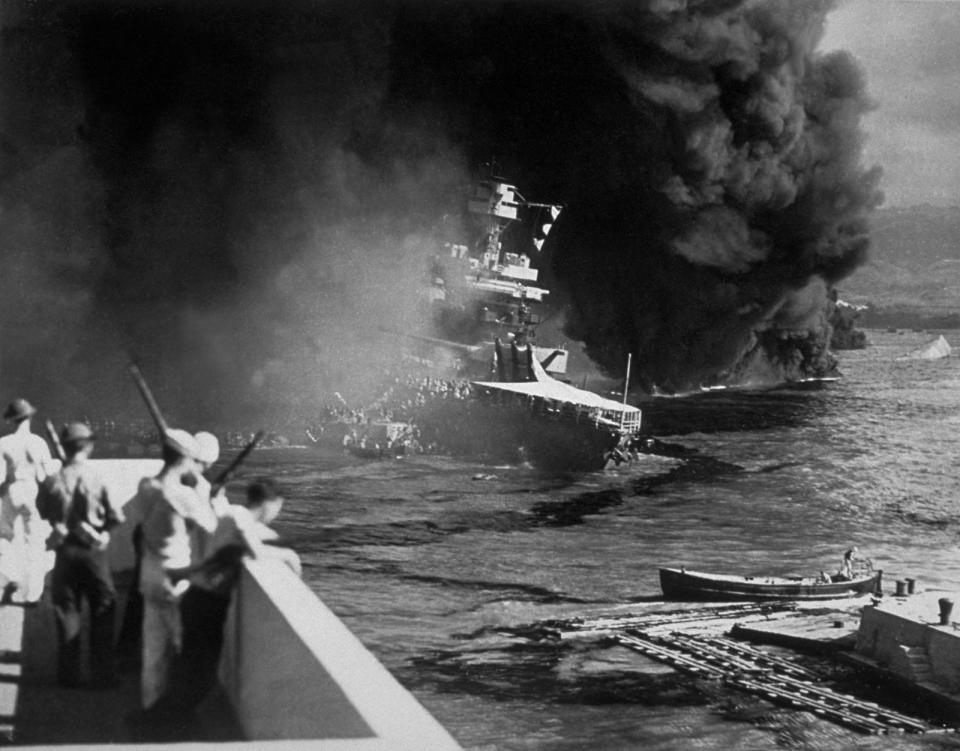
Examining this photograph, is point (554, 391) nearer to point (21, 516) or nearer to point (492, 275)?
point (492, 275)

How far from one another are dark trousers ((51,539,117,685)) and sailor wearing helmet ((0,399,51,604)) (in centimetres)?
43

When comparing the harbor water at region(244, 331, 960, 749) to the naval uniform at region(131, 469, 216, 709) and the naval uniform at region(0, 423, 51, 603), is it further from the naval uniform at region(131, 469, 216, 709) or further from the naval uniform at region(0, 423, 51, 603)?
the naval uniform at region(131, 469, 216, 709)

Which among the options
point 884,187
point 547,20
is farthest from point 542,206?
point 884,187

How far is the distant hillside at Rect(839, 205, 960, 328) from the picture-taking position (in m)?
4.98

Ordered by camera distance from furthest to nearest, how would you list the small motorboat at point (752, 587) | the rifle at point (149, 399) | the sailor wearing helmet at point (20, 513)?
the small motorboat at point (752, 587) → the sailor wearing helmet at point (20, 513) → the rifle at point (149, 399)

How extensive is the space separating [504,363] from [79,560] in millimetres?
2604

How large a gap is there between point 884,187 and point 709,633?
2.23 meters

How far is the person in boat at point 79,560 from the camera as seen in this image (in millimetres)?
3016

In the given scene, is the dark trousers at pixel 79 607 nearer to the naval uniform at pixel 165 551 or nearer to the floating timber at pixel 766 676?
the naval uniform at pixel 165 551

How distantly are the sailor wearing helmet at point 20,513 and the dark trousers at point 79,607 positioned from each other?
435mm

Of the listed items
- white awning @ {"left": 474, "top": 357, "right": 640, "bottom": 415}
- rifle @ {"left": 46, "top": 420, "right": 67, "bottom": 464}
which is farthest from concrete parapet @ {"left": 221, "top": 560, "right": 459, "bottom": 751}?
white awning @ {"left": 474, "top": 357, "right": 640, "bottom": 415}

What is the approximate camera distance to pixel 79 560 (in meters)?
3.03

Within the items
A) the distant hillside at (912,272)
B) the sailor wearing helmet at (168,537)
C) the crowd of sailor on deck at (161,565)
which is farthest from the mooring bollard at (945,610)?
the sailor wearing helmet at (168,537)

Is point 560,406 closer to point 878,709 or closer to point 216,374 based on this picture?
point 216,374
